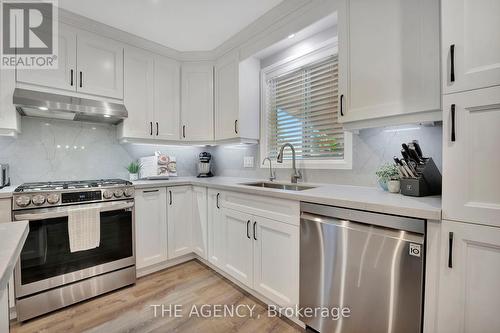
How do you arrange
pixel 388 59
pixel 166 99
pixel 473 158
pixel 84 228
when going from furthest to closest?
pixel 166 99 < pixel 84 228 < pixel 388 59 < pixel 473 158

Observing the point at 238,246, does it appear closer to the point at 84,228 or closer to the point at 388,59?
the point at 84,228

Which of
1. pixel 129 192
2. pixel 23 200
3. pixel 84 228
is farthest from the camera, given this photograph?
pixel 129 192

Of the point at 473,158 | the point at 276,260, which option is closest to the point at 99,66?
the point at 276,260

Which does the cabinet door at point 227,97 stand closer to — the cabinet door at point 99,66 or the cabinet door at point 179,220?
the cabinet door at point 179,220

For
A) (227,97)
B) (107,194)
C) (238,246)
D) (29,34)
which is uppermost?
(29,34)

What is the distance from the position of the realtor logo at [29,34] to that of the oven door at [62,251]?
1263mm

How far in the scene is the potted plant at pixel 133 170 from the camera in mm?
2573

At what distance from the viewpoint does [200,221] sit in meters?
2.44

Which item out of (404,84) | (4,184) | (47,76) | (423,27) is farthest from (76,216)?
(423,27)

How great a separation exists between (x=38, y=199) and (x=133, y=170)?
986 mm

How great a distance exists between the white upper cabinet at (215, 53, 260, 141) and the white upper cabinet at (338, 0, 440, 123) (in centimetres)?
112

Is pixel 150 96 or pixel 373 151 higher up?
pixel 150 96

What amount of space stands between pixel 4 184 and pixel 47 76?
3.20 feet

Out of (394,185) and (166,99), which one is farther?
(166,99)
